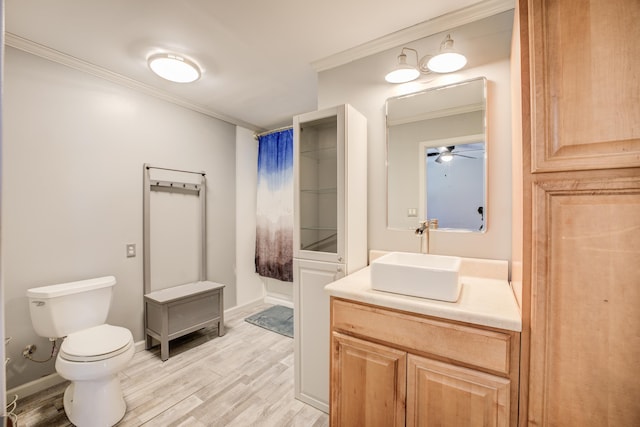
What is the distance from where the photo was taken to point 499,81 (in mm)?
1590

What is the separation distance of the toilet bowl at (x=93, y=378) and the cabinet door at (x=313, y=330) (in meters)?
1.14

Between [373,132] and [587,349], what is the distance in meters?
1.60

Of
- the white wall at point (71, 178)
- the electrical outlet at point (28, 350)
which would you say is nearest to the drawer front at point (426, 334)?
the white wall at point (71, 178)

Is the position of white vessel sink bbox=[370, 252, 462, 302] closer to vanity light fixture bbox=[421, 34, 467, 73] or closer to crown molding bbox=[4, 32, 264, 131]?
vanity light fixture bbox=[421, 34, 467, 73]

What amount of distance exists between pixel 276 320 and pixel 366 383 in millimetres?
2122

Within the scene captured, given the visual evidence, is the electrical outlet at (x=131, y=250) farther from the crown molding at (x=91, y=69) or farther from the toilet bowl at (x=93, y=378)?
the crown molding at (x=91, y=69)

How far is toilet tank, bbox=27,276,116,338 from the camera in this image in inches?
71.3

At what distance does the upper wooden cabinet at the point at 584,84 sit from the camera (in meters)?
0.88

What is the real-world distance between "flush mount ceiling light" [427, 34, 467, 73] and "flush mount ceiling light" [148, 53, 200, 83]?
1.83 meters

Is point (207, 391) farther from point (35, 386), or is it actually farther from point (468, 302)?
point (468, 302)

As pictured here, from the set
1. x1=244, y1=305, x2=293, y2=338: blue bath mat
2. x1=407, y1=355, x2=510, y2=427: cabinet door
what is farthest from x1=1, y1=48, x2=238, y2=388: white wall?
x1=407, y1=355, x2=510, y2=427: cabinet door

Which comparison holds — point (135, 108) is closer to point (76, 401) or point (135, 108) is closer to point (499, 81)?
point (76, 401)

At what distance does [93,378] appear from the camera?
1594 mm

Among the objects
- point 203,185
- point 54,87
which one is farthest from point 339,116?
point 54,87
